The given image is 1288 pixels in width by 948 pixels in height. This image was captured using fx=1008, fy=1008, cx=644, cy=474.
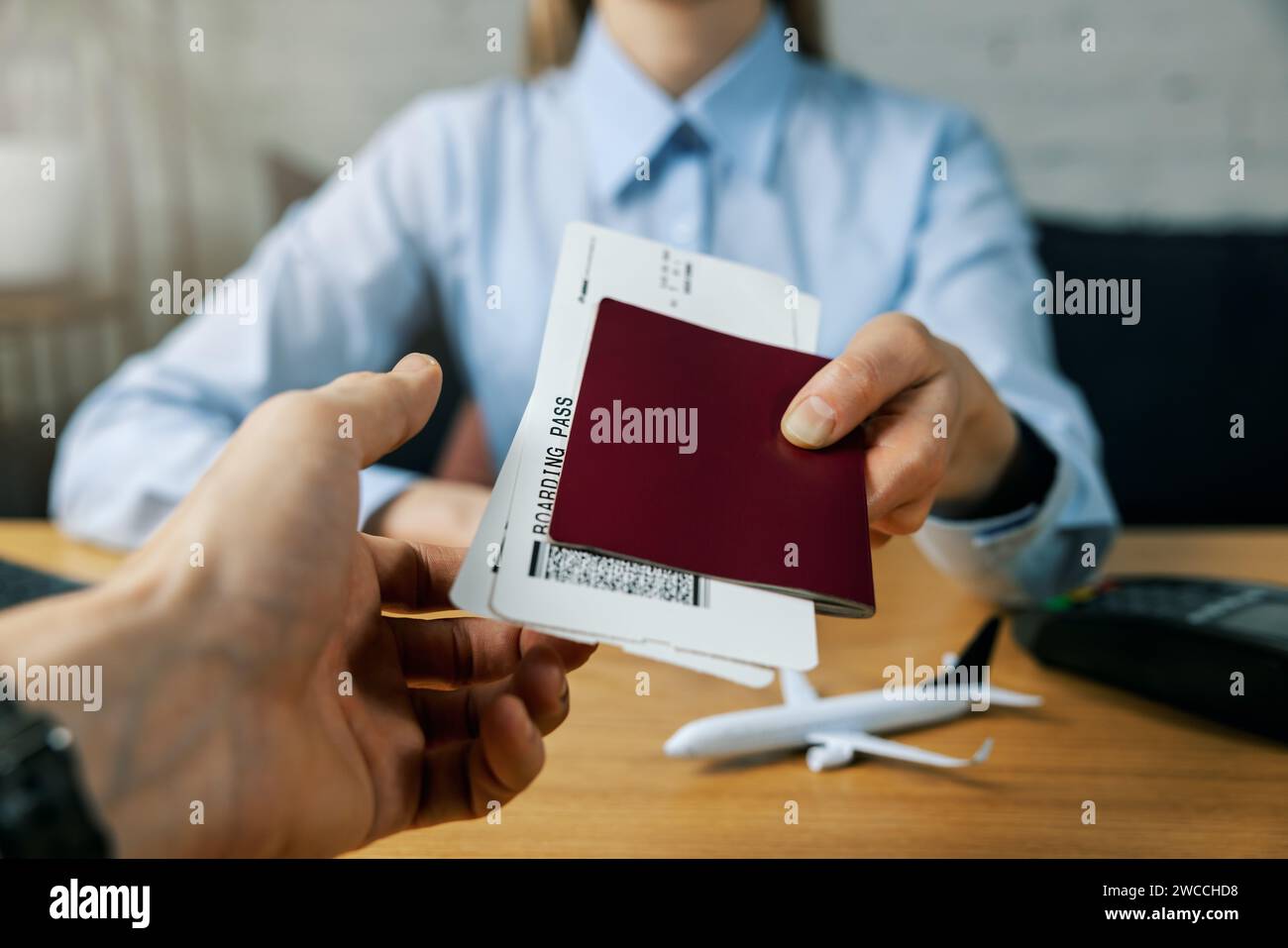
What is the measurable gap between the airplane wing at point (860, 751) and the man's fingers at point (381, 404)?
24 centimetres

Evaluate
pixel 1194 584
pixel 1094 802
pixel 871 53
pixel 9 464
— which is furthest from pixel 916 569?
pixel 9 464

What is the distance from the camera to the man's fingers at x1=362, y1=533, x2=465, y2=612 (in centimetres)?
46

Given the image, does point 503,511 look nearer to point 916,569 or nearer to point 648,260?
point 648,260

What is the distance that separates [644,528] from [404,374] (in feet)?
0.42

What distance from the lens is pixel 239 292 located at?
39.4 inches

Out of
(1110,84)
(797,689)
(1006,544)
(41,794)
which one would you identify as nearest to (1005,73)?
(1110,84)

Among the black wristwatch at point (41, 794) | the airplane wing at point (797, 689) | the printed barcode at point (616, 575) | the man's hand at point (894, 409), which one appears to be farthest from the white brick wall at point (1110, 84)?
the black wristwatch at point (41, 794)

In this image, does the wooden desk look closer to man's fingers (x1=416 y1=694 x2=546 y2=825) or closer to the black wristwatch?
man's fingers (x1=416 y1=694 x2=546 y2=825)

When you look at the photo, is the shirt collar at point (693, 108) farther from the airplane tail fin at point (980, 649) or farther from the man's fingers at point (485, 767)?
the man's fingers at point (485, 767)

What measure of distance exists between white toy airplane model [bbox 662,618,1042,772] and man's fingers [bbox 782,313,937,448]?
0.13 metres

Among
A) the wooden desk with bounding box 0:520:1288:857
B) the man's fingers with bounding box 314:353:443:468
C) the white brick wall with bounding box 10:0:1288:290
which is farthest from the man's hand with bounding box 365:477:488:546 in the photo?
the white brick wall with bounding box 10:0:1288:290

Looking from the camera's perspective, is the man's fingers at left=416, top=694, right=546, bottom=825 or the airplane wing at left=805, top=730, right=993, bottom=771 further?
the airplane wing at left=805, top=730, right=993, bottom=771

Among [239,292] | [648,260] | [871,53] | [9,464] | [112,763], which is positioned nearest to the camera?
[112,763]

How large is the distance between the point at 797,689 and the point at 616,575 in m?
0.18
